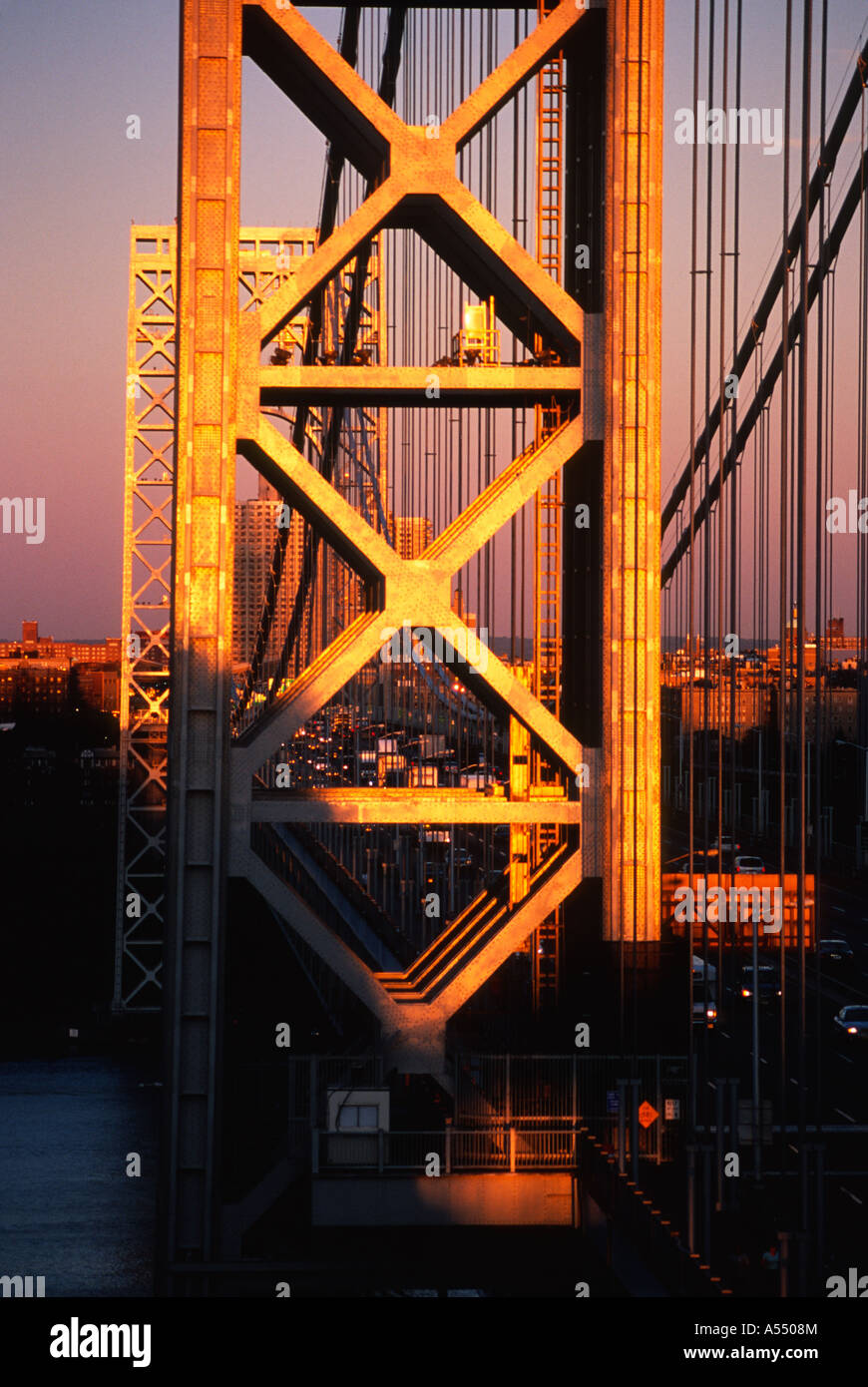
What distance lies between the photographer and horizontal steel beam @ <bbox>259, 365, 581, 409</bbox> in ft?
48.8

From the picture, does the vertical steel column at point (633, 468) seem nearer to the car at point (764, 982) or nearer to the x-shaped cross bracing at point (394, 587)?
the x-shaped cross bracing at point (394, 587)

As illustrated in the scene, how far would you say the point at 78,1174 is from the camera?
2961cm

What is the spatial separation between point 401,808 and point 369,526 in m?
2.20

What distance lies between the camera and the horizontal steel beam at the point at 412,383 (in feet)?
48.8

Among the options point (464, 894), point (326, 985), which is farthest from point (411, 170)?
point (464, 894)

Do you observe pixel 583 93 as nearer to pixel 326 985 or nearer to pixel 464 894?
pixel 326 985

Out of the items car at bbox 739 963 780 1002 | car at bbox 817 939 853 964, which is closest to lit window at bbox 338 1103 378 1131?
car at bbox 739 963 780 1002

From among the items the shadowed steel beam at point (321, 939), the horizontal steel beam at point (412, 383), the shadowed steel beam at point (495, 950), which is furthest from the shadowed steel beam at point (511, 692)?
the shadowed steel beam at point (321, 939)

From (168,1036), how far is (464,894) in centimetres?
2529

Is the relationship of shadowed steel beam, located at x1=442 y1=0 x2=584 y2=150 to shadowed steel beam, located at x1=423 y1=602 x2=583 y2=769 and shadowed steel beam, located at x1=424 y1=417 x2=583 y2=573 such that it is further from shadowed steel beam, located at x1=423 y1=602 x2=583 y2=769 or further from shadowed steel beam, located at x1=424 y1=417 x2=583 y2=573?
shadowed steel beam, located at x1=423 y1=602 x2=583 y2=769

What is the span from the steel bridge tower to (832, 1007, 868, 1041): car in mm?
26842

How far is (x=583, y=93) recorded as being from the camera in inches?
628

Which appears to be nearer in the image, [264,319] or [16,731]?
[264,319]

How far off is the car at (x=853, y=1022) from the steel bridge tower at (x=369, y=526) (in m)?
26.8
